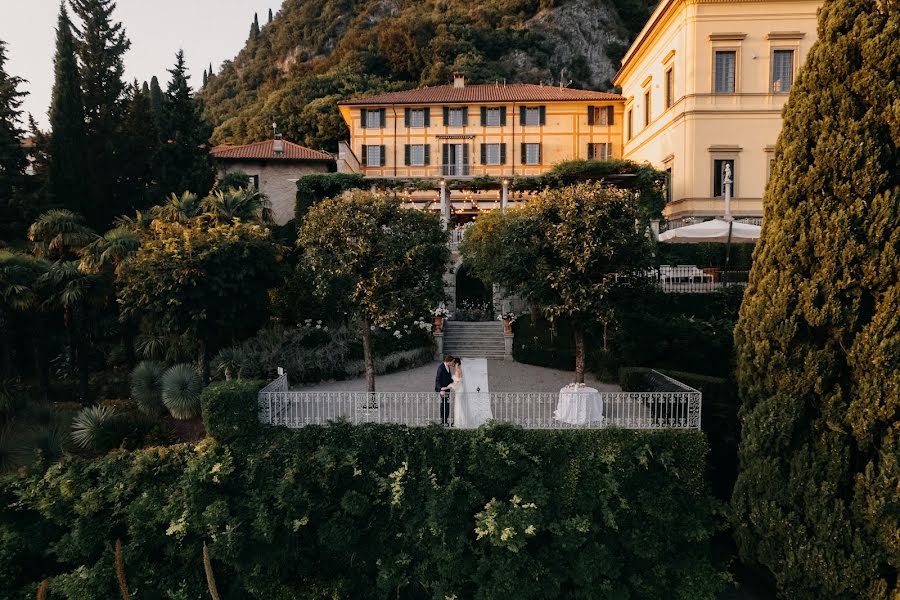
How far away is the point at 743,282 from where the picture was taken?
16328mm

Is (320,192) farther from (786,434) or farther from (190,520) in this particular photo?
(786,434)

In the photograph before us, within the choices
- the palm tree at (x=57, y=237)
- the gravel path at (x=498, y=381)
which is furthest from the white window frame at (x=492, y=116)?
the palm tree at (x=57, y=237)

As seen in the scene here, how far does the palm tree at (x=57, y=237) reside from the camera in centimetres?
1588

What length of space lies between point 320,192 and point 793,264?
68.4 feet

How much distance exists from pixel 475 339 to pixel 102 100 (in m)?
19.7

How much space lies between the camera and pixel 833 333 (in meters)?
8.18

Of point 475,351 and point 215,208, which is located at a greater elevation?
point 215,208

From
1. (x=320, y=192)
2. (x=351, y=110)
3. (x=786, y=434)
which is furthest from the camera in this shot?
(x=351, y=110)

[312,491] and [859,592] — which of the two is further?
[312,491]

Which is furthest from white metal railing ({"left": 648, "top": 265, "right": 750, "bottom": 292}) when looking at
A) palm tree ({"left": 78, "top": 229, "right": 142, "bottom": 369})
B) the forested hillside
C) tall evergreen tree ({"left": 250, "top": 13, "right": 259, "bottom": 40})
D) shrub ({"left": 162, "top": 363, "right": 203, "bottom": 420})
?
tall evergreen tree ({"left": 250, "top": 13, "right": 259, "bottom": 40})

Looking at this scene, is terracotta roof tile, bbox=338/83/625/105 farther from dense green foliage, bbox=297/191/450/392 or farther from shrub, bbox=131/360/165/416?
shrub, bbox=131/360/165/416

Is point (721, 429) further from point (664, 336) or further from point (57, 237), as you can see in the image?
point (57, 237)

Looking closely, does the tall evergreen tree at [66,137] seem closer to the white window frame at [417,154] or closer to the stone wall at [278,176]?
the stone wall at [278,176]

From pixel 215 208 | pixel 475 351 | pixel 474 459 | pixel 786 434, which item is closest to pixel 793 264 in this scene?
pixel 786 434
